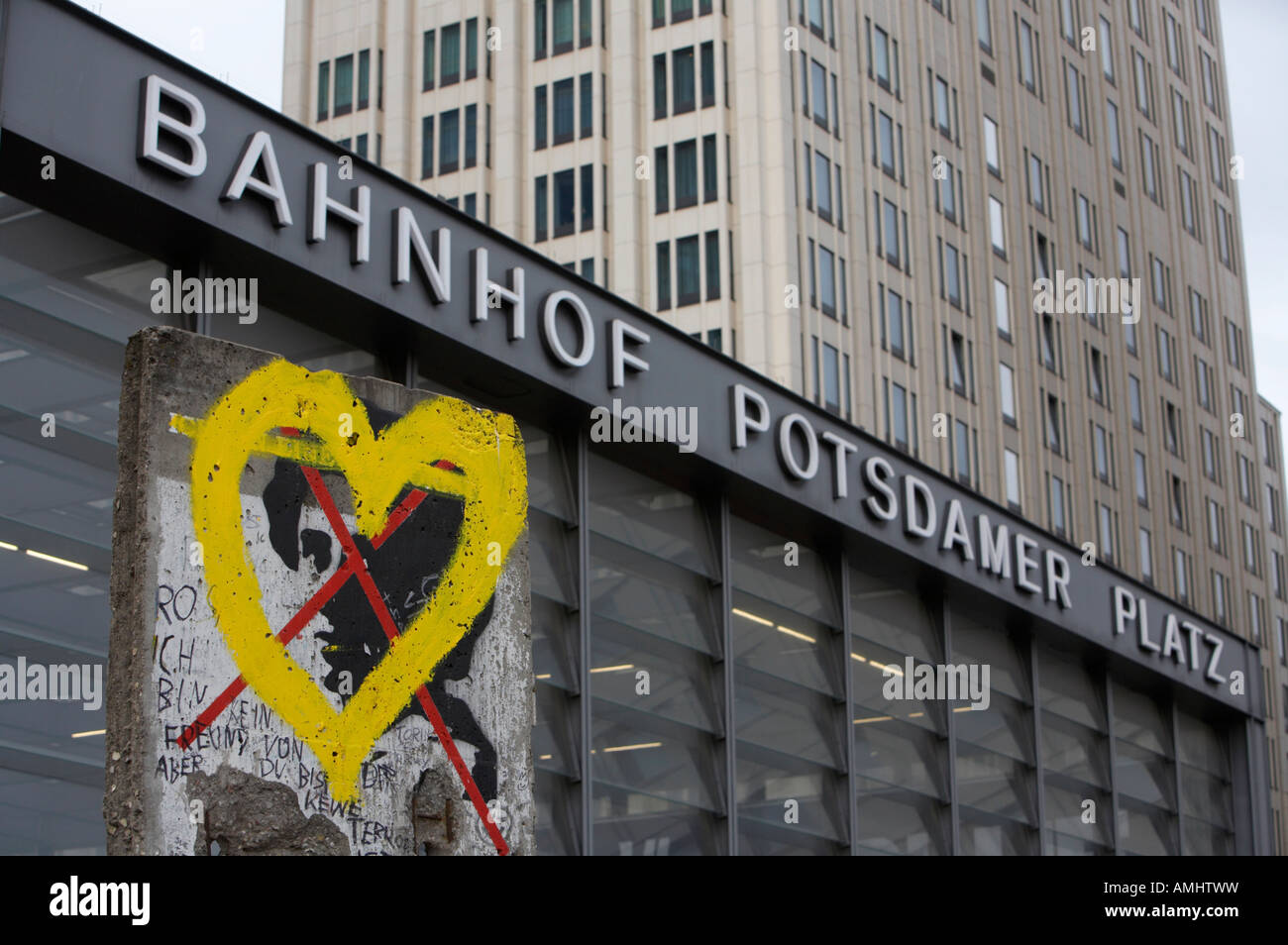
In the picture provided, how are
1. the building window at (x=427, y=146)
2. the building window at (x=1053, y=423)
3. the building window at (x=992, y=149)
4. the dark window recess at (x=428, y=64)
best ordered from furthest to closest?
the building window at (x=1053, y=423), the building window at (x=992, y=149), the dark window recess at (x=428, y=64), the building window at (x=427, y=146)

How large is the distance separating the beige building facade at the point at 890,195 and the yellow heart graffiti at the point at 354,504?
38.6 m

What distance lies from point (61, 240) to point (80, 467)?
5.49ft

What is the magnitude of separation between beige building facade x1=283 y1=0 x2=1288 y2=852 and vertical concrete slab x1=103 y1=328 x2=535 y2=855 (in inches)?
1531

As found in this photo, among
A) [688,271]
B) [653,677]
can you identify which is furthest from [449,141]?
[653,677]

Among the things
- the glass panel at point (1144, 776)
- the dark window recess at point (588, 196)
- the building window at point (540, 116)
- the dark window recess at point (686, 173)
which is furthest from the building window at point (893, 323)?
the glass panel at point (1144, 776)

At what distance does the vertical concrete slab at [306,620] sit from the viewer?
231 inches

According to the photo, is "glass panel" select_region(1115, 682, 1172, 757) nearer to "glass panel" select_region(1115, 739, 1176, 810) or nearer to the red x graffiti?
"glass panel" select_region(1115, 739, 1176, 810)

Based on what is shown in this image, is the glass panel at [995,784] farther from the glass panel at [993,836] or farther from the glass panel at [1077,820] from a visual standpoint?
the glass panel at [1077,820]

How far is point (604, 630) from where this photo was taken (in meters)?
16.3

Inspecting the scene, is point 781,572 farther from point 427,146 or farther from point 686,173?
point 427,146

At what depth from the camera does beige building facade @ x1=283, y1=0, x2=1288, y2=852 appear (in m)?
48.3

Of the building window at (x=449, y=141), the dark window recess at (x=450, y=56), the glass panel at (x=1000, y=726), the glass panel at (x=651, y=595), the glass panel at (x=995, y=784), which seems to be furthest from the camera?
the dark window recess at (x=450, y=56)

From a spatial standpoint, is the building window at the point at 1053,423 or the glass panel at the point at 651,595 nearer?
the glass panel at the point at 651,595

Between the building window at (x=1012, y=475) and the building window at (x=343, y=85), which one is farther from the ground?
the building window at (x=343, y=85)
